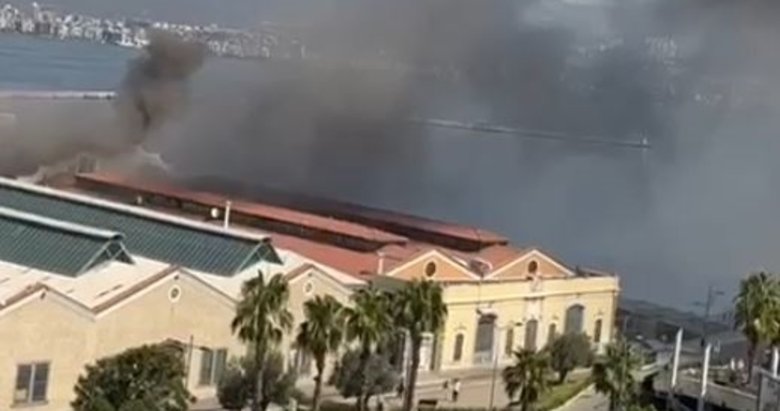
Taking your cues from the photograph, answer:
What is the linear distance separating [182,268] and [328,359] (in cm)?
270

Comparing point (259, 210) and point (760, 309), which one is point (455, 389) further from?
point (259, 210)

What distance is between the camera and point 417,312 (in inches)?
892

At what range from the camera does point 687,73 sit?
518 feet

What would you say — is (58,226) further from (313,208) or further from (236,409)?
(313,208)

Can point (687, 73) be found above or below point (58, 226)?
above

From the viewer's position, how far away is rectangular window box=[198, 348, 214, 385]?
80.4ft

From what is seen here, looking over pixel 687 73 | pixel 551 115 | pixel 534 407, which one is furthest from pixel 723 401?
pixel 687 73

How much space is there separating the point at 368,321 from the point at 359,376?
2.67 metres

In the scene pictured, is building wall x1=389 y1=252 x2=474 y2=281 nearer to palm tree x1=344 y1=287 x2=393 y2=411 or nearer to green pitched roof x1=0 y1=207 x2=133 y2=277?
green pitched roof x1=0 y1=207 x2=133 y2=277


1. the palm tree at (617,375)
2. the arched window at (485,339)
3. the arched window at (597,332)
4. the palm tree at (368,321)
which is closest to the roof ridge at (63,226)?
the palm tree at (368,321)

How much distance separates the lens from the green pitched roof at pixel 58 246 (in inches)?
966

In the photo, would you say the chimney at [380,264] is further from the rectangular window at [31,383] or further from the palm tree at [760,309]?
the rectangular window at [31,383]

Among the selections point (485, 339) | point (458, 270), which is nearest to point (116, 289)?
point (458, 270)

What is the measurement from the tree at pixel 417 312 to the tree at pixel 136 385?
199 inches
